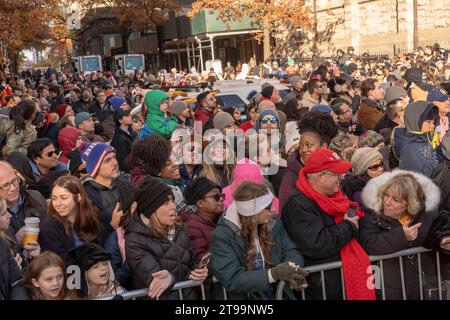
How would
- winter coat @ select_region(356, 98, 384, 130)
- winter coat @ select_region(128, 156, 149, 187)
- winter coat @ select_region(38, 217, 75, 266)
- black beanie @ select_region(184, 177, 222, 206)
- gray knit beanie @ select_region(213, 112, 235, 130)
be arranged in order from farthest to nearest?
winter coat @ select_region(356, 98, 384, 130) → gray knit beanie @ select_region(213, 112, 235, 130) → winter coat @ select_region(128, 156, 149, 187) → black beanie @ select_region(184, 177, 222, 206) → winter coat @ select_region(38, 217, 75, 266)

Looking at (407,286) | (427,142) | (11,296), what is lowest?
(407,286)

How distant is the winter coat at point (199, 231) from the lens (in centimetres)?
507

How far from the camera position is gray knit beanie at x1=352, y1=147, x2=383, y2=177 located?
5.64 metres

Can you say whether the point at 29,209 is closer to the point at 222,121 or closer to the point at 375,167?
the point at 375,167

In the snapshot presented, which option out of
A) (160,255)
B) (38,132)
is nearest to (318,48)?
(38,132)

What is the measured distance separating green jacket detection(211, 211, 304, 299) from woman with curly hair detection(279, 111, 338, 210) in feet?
4.02

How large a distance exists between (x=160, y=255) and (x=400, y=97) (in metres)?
6.08

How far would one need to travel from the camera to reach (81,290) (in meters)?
4.36

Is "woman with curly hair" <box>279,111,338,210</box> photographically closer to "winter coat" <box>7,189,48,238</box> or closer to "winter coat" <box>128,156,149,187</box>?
"winter coat" <box>128,156,149,187</box>

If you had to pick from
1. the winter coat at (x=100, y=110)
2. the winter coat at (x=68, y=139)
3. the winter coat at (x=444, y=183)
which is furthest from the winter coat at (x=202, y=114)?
the winter coat at (x=444, y=183)

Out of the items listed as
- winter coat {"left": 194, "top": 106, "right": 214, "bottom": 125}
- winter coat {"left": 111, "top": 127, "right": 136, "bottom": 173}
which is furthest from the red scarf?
winter coat {"left": 194, "top": 106, "right": 214, "bottom": 125}

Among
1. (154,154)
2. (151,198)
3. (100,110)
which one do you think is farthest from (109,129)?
(151,198)
